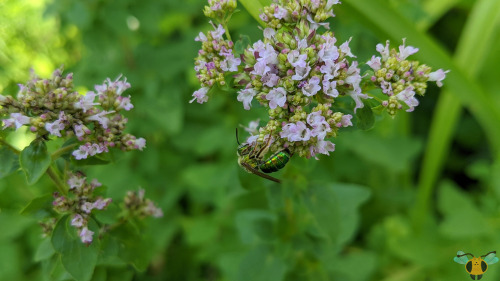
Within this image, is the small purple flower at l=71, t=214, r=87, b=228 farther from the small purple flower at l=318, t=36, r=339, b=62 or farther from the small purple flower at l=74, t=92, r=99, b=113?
the small purple flower at l=318, t=36, r=339, b=62

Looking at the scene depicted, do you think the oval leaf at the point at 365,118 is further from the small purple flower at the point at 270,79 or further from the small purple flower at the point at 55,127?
the small purple flower at the point at 55,127

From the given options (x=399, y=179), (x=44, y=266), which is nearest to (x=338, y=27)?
→ (x=399, y=179)

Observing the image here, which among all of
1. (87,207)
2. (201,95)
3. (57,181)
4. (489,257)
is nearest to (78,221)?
(87,207)

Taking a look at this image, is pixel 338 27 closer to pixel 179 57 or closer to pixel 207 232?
pixel 179 57

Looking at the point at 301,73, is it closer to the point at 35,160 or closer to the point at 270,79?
the point at 270,79

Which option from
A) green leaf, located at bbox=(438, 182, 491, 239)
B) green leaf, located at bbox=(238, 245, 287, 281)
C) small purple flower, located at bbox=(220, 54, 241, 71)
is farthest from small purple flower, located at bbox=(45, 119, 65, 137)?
green leaf, located at bbox=(438, 182, 491, 239)
